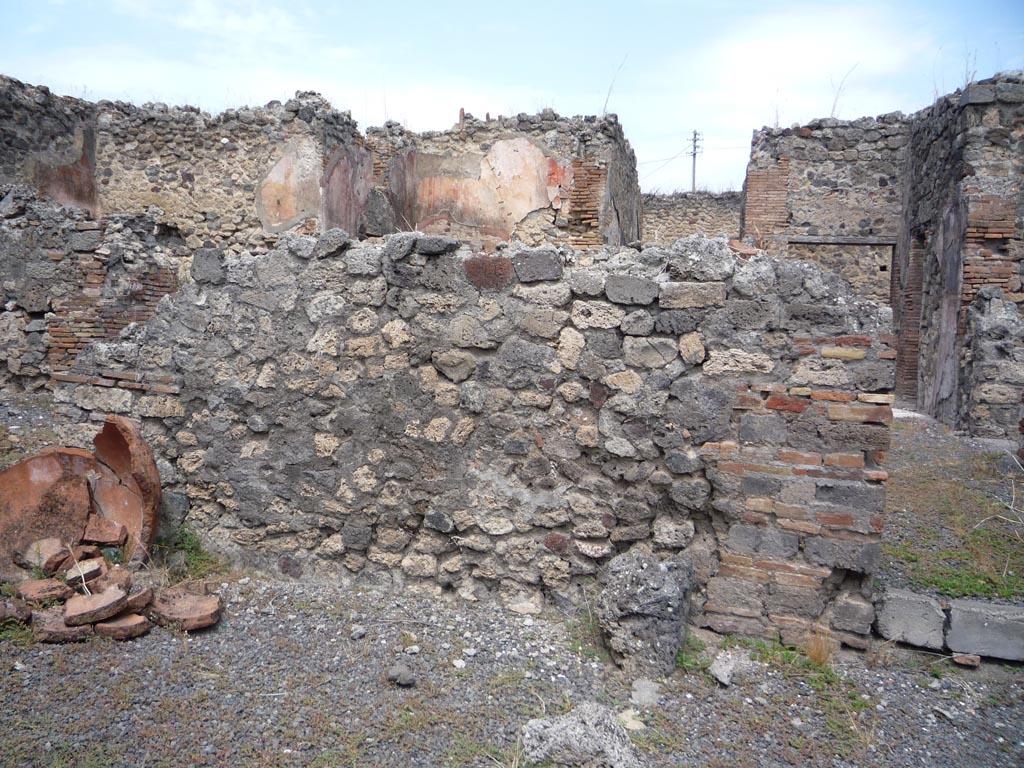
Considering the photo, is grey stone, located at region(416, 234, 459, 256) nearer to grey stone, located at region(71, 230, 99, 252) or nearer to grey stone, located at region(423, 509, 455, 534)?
grey stone, located at region(423, 509, 455, 534)

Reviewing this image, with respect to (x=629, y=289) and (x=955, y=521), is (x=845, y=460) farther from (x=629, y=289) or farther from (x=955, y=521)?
(x=955, y=521)

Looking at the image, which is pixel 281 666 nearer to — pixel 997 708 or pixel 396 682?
pixel 396 682

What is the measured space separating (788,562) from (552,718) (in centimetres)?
132

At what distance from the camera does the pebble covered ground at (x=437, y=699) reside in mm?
2445

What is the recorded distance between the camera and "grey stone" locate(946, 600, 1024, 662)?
3.16 m

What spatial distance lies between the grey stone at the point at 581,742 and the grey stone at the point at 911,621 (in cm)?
150

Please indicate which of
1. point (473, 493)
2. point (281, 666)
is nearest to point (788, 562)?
point (473, 493)

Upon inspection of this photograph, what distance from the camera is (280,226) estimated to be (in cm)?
995

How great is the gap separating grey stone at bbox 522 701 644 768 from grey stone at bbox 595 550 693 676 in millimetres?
432

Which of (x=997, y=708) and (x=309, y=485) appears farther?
(x=309, y=485)

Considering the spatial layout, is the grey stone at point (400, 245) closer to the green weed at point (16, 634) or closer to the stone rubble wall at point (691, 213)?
the green weed at point (16, 634)

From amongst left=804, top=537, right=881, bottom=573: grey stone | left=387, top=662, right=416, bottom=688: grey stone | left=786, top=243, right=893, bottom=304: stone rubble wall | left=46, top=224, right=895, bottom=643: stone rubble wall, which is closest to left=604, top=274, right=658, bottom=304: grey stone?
left=46, top=224, right=895, bottom=643: stone rubble wall

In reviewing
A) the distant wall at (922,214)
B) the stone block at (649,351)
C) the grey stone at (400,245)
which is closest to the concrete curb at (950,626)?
the stone block at (649,351)

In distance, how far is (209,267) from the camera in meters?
3.82
